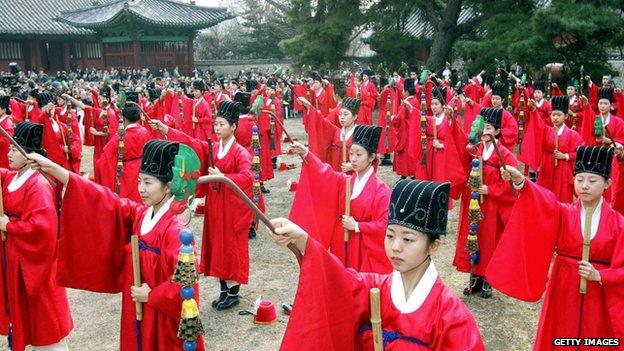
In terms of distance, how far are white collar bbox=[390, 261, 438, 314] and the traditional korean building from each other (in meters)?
35.0

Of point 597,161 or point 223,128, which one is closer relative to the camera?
point 597,161

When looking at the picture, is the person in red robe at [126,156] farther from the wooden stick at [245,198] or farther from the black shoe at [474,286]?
the wooden stick at [245,198]

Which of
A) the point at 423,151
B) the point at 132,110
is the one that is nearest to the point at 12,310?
the point at 132,110

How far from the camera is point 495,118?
680 cm

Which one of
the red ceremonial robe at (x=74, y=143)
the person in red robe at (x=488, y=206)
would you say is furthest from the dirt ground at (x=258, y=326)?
the red ceremonial robe at (x=74, y=143)

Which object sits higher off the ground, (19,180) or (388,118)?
(19,180)

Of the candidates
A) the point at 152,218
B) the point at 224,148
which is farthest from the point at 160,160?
the point at 224,148

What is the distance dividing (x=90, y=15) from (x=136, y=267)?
124ft

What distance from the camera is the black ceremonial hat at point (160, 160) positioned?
13.2 ft

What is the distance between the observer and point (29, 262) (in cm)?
491

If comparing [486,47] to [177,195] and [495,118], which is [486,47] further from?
[177,195]

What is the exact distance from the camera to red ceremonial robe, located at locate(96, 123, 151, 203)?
28.6 ft

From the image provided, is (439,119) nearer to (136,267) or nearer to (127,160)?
(127,160)

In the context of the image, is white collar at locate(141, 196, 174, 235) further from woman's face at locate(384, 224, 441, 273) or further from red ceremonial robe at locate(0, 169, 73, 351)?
woman's face at locate(384, 224, 441, 273)
